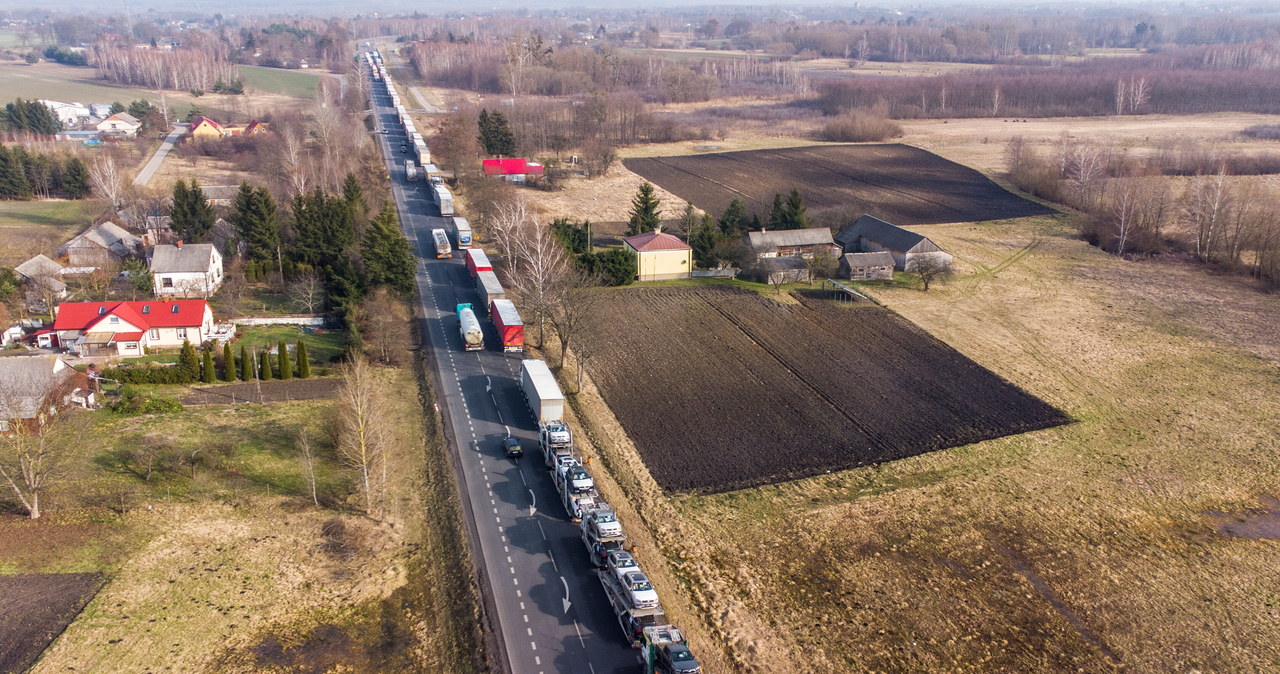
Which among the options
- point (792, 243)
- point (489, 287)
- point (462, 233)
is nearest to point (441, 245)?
point (462, 233)

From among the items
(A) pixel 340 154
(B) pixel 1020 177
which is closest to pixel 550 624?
(A) pixel 340 154

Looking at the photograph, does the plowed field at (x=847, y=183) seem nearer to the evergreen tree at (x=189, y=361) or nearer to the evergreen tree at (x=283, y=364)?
the evergreen tree at (x=283, y=364)

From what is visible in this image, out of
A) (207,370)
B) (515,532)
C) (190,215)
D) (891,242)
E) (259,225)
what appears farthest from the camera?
(891,242)

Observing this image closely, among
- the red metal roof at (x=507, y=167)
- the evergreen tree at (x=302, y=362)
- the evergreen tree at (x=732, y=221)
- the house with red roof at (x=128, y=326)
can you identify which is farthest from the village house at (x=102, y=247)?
the evergreen tree at (x=732, y=221)

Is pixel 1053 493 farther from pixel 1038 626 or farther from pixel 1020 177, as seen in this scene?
pixel 1020 177

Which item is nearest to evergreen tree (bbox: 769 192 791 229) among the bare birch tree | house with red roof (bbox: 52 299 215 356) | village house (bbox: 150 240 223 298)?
the bare birch tree

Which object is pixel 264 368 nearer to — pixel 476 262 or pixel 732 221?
pixel 476 262
